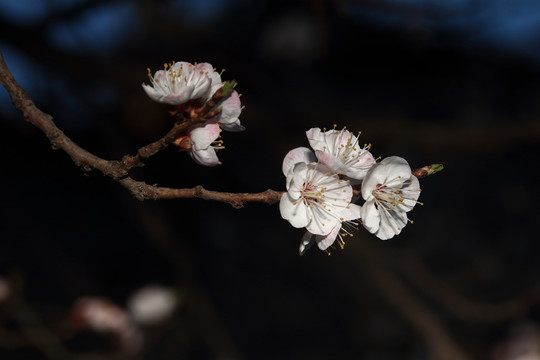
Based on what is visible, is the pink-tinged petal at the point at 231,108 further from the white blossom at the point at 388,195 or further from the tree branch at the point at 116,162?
the white blossom at the point at 388,195

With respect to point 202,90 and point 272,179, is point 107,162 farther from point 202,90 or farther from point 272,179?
point 272,179

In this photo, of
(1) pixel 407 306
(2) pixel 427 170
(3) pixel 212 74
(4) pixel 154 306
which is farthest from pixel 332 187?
(4) pixel 154 306

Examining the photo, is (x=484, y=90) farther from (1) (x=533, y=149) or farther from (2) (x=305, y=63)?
(2) (x=305, y=63)

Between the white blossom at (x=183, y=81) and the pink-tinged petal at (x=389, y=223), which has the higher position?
the white blossom at (x=183, y=81)

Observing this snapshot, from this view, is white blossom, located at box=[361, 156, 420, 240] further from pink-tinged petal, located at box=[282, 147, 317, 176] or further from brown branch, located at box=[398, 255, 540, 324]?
brown branch, located at box=[398, 255, 540, 324]

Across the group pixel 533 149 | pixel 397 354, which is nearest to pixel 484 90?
pixel 533 149

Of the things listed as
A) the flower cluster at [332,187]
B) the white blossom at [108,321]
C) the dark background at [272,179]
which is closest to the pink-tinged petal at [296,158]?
the flower cluster at [332,187]

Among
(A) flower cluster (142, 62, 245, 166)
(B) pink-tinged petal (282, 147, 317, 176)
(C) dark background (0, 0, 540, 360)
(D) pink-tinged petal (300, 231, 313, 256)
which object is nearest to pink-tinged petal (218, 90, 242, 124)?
(A) flower cluster (142, 62, 245, 166)
